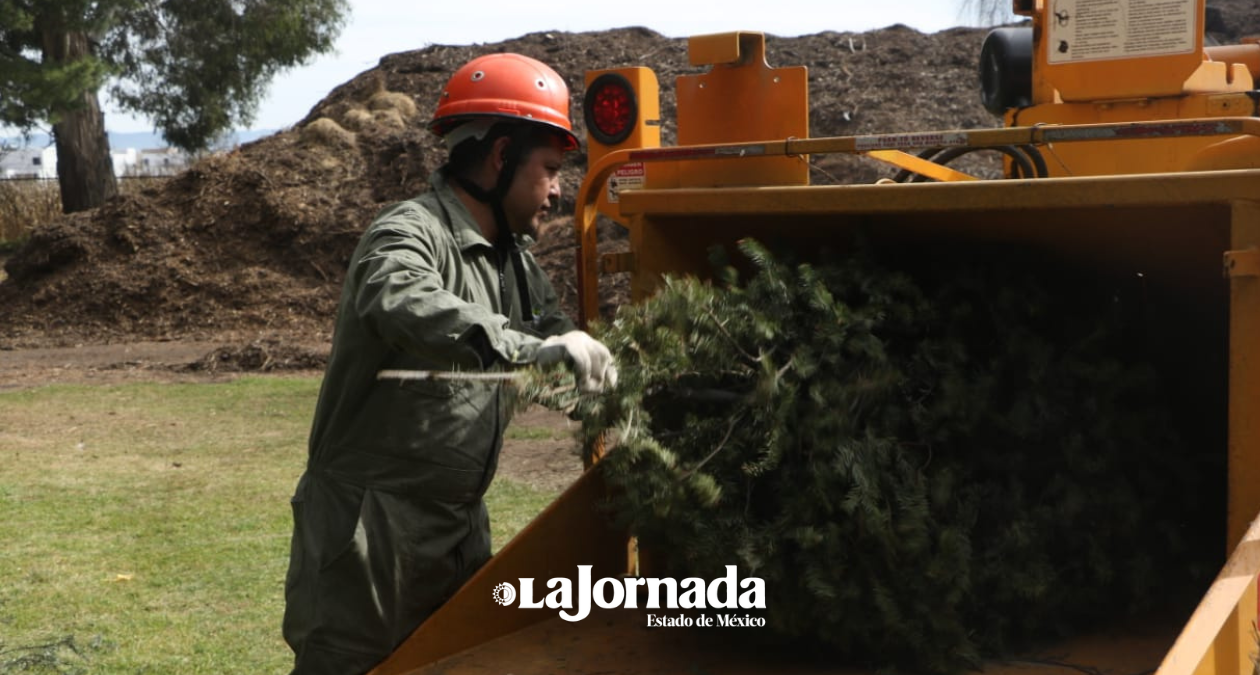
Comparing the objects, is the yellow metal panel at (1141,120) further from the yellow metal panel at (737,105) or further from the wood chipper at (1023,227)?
the yellow metal panel at (737,105)

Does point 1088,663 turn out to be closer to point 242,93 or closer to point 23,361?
point 23,361

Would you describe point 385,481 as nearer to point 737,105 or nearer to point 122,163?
point 737,105

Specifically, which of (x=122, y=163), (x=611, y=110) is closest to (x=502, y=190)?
(x=611, y=110)

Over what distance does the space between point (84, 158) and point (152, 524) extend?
1411cm

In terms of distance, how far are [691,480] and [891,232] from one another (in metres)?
0.86

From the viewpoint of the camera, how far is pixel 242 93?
21.5 m

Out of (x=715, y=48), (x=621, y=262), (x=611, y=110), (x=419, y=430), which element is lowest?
(x=419, y=430)

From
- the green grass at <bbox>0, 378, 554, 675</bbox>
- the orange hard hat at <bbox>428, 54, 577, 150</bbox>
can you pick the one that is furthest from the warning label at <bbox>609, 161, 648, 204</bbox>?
the green grass at <bbox>0, 378, 554, 675</bbox>

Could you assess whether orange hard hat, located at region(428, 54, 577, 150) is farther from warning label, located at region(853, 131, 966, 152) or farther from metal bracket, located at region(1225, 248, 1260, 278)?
metal bracket, located at region(1225, 248, 1260, 278)

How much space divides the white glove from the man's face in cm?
87

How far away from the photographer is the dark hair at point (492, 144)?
3.48m

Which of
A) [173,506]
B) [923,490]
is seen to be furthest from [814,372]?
[173,506]

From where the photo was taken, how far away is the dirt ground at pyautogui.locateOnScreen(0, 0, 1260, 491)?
1424 centimetres

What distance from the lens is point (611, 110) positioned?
14.7 ft
